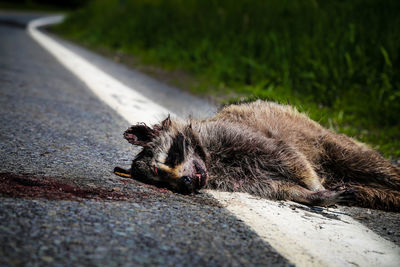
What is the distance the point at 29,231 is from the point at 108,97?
13.3 ft

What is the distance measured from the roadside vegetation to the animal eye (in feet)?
5.17

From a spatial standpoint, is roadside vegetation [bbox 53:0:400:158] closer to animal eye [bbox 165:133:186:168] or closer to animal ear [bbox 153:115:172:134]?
animal ear [bbox 153:115:172:134]

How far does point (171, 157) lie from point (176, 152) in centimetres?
6

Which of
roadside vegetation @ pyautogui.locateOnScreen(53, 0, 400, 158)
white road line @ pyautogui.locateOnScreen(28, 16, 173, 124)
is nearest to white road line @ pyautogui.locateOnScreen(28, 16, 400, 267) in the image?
white road line @ pyautogui.locateOnScreen(28, 16, 173, 124)

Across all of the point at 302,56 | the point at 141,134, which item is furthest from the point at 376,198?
the point at 302,56

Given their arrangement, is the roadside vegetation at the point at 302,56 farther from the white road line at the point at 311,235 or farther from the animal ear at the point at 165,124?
the white road line at the point at 311,235

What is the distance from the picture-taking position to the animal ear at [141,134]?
330 cm

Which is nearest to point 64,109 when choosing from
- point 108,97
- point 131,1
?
point 108,97

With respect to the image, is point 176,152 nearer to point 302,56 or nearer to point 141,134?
point 141,134

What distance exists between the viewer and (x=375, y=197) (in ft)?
11.4

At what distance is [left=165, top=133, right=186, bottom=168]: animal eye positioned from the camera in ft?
10.2

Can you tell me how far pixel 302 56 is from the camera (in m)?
7.56

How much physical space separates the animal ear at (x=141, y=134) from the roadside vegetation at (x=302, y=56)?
1559 mm

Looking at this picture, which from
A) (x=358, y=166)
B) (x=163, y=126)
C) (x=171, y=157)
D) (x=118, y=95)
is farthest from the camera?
(x=118, y=95)
